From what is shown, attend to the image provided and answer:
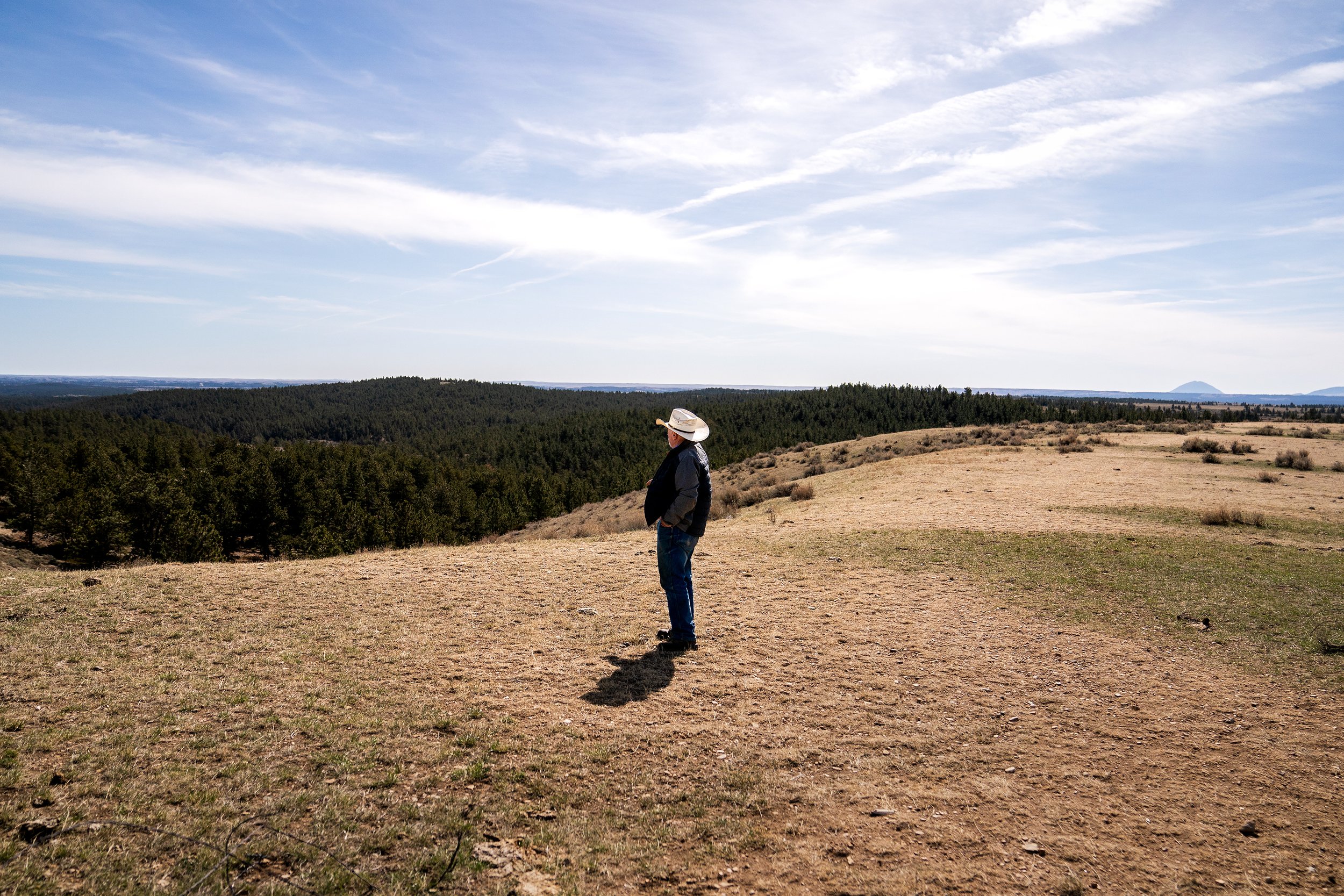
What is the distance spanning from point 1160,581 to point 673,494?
29.7 feet

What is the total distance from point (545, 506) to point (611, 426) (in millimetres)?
61709

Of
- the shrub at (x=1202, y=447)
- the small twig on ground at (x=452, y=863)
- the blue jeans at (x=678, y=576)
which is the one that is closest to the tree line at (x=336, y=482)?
the shrub at (x=1202, y=447)

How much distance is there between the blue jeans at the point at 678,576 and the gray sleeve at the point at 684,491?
19 cm

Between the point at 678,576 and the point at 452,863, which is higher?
the point at 678,576

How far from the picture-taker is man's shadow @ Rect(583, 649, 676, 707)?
21.2 ft

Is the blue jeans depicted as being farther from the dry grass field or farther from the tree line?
the tree line

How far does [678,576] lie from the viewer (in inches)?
307

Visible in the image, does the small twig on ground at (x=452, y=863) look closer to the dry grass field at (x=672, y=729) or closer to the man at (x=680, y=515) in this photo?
the dry grass field at (x=672, y=729)

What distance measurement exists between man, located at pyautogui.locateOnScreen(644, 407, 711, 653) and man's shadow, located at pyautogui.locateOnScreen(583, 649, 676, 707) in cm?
43

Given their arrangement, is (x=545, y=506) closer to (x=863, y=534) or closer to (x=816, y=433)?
(x=816, y=433)

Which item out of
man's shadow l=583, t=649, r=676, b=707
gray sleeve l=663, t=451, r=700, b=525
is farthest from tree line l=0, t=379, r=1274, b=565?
gray sleeve l=663, t=451, r=700, b=525

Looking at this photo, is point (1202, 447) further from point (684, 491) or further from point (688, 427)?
point (684, 491)

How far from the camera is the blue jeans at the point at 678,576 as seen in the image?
771 centimetres

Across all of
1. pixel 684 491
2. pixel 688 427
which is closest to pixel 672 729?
pixel 684 491
